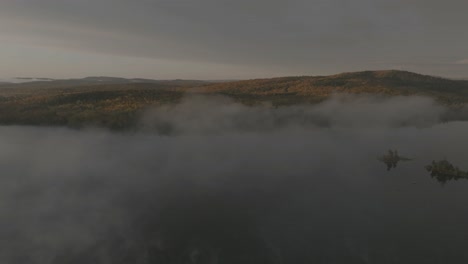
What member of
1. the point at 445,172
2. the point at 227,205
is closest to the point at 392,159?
the point at 445,172

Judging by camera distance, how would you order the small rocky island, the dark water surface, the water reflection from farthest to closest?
the small rocky island → the water reflection → the dark water surface

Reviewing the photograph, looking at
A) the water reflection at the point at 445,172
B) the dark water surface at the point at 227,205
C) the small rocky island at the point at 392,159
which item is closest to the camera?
the dark water surface at the point at 227,205

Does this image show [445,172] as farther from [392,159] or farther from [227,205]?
[227,205]

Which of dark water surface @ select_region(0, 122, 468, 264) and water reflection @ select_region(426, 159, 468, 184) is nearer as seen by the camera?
dark water surface @ select_region(0, 122, 468, 264)

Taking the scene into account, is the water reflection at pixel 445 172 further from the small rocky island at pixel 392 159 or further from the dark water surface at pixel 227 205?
the small rocky island at pixel 392 159

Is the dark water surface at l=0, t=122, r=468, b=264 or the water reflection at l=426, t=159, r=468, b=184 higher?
the water reflection at l=426, t=159, r=468, b=184

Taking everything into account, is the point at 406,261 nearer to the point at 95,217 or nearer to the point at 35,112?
the point at 95,217

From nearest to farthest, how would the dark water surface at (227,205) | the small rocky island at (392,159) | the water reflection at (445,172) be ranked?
the dark water surface at (227,205) < the water reflection at (445,172) < the small rocky island at (392,159)

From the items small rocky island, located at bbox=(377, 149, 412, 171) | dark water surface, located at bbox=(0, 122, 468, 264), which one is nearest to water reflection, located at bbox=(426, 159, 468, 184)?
dark water surface, located at bbox=(0, 122, 468, 264)

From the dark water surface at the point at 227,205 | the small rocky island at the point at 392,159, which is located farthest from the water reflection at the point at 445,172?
the small rocky island at the point at 392,159

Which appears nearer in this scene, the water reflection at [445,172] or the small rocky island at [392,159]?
the water reflection at [445,172]

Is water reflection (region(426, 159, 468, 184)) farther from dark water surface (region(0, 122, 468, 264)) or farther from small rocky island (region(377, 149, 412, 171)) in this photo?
small rocky island (region(377, 149, 412, 171))

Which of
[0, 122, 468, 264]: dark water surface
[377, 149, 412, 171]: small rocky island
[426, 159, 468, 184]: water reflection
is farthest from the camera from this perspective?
[377, 149, 412, 171]: small rocky island

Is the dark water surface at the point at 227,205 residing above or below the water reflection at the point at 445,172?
below
